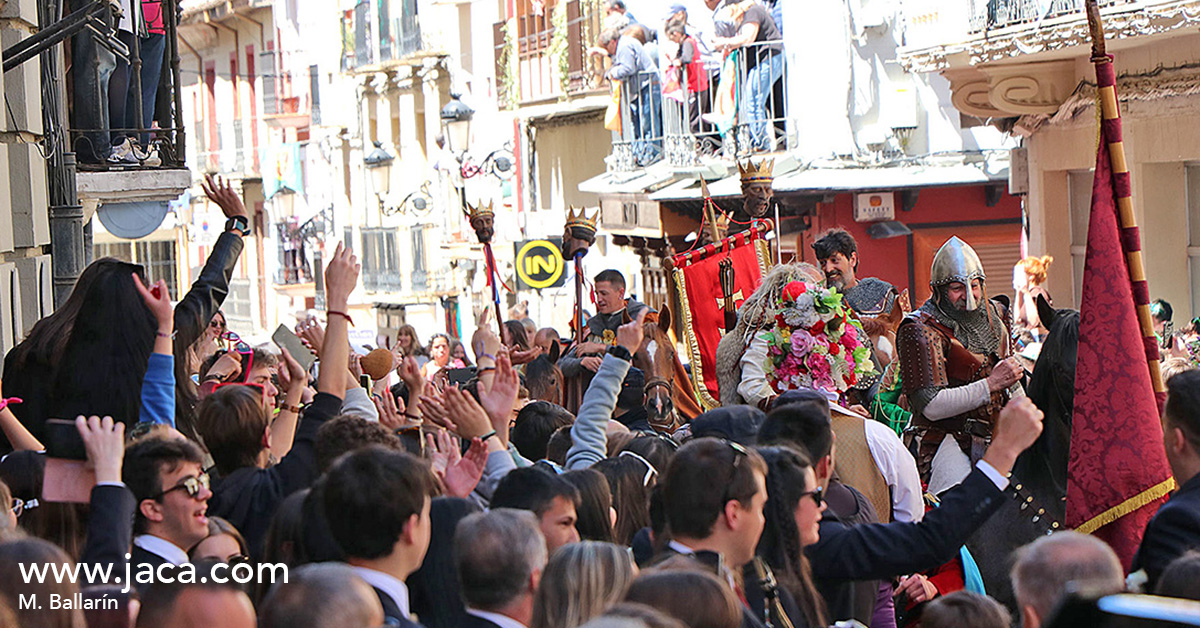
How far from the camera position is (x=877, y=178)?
1716cm

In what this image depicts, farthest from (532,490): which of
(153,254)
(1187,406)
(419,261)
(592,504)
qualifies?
(153,254)

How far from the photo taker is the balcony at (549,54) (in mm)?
23953

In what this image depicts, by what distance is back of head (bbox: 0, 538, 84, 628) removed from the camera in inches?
125

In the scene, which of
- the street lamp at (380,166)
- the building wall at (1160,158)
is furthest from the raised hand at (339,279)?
the street lamp at (380,166)

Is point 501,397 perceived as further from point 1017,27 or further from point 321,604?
point 1017,27

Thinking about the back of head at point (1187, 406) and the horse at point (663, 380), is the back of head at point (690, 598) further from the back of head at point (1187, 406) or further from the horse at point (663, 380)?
the horse at point (663, 380)

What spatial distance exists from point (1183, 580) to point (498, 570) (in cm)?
144

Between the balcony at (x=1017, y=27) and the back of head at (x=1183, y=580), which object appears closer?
the back of head at (x=1183, y=580)

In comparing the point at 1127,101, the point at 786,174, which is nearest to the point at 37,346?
the point at 1127,101

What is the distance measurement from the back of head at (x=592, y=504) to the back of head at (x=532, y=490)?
215 millimetres

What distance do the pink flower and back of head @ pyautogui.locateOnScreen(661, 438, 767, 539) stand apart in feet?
9.33

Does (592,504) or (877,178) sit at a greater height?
(877,178)

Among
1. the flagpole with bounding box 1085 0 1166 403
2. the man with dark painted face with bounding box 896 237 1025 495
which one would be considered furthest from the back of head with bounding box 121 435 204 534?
the man with dark painted face with bounding box 896 237 1025 495

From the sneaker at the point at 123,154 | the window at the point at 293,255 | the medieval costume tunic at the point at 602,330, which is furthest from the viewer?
the window at the point at 293,255
